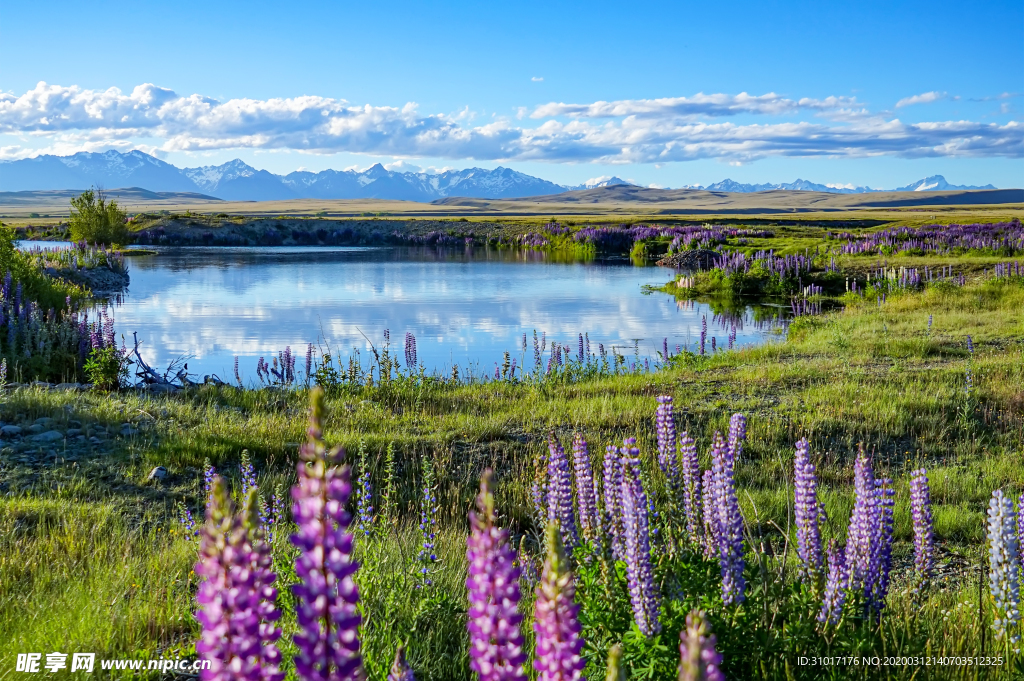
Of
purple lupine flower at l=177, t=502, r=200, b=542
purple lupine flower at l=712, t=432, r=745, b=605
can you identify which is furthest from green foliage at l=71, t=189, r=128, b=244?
purple lupine flower at l=712, t=432, r=745, b=605

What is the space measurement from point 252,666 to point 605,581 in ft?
7.28

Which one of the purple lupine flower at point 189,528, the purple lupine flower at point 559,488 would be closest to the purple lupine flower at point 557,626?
the purple lupine flower at point 559,488

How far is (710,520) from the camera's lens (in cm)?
394

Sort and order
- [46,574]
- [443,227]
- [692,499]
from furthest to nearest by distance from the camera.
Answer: [443,227] < [46,574] < [692,499]

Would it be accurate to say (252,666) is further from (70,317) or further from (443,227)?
(443,227)

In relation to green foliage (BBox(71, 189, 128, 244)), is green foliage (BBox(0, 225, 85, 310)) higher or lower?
lower

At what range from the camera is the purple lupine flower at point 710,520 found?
12.8 ft

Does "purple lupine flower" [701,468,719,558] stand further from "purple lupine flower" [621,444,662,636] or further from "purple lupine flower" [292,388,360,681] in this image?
"purple lupine flower" [292,388,360,681]

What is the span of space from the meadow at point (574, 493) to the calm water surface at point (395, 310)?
335 centimetres

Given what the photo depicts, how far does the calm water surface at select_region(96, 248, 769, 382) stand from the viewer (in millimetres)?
19016

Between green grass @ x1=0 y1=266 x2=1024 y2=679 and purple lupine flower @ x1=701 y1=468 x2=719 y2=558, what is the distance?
63cm

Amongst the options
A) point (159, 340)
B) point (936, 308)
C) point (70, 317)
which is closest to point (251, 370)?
point (70, 317)

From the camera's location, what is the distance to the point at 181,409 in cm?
1007

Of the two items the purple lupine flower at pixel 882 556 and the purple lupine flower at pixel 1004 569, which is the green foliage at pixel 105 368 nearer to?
the purple lupine flower at pixel 882 556
